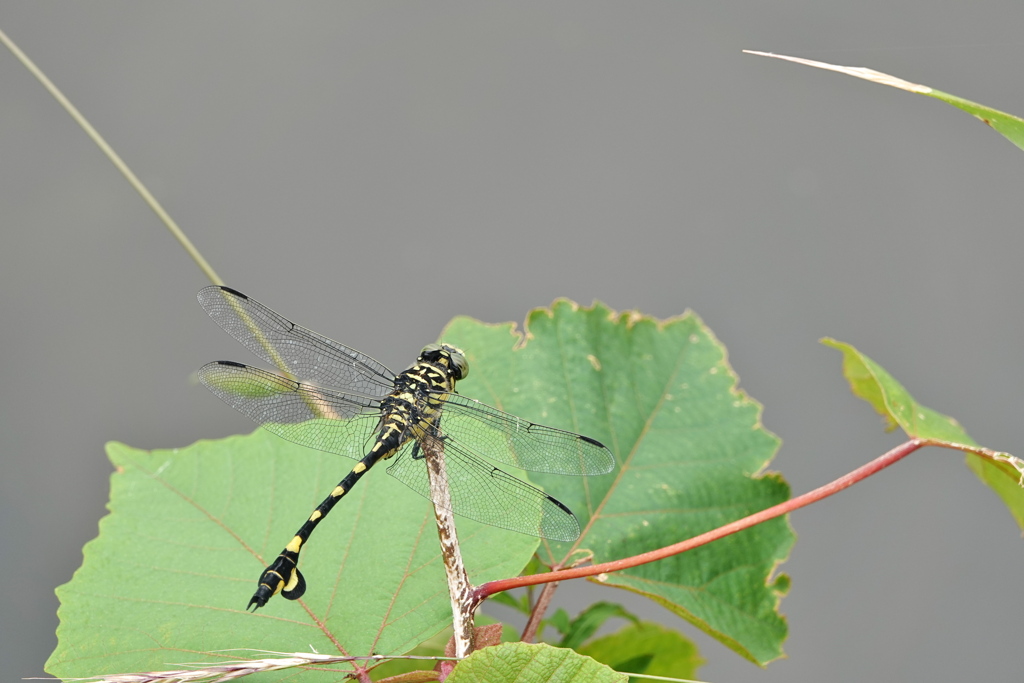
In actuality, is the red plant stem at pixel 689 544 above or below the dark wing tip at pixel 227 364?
below

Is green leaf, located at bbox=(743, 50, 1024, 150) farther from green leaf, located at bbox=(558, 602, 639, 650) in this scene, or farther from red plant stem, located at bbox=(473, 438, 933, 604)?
green leaf, located at bbox=(558, 602, 639, 650)

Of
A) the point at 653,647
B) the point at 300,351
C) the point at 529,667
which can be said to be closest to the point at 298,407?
the point at 300,351

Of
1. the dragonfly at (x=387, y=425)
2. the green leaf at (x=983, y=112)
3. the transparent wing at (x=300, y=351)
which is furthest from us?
the transparent wing at (x=300, y=351)

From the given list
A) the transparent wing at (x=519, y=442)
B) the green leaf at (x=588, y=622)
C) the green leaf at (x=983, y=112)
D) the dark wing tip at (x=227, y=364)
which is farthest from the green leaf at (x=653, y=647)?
the green leaf at (x=983, y=112)

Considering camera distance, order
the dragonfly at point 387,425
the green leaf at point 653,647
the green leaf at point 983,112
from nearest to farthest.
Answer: the green leaf at point 983,112
the dragonfly at point 387,425
the green leaf at point 653,647

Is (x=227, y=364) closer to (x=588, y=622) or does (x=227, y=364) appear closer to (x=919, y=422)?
(x=588, y=622)

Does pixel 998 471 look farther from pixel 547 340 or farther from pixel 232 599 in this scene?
pixel 232 599

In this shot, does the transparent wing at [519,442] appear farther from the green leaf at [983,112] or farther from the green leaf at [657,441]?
the green leaf at [983,112]

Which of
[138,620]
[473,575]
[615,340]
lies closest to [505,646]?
[473,575]
